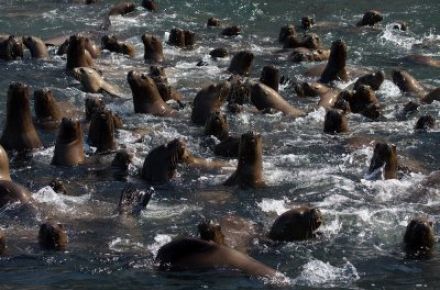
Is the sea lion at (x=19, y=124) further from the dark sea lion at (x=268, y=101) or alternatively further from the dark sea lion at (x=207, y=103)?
the dark sea lion at (x=268, y=101)

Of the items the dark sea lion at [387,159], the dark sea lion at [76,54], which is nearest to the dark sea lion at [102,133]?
the dark sea lion at [387,159]

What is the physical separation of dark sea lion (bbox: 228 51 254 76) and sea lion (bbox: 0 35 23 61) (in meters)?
3.79

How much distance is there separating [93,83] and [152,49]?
276cm

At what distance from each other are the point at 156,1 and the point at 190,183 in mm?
14365

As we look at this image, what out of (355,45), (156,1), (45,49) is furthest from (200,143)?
(156,1)

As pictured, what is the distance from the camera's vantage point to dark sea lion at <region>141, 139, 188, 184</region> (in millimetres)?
12062

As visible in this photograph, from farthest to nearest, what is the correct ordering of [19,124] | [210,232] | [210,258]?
[19,124]
[210,232]
[210,258]

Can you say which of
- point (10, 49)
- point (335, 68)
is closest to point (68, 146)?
point (335, 68)

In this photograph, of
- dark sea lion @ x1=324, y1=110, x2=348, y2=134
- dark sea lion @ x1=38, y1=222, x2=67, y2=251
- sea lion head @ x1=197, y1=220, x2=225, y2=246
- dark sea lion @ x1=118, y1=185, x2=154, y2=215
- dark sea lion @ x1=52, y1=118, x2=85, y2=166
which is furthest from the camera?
dark sea lion @ x1=324, y1=110, x2=348, y2=134

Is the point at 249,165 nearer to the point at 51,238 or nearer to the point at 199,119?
the point at 51,238

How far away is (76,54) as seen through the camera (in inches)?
691

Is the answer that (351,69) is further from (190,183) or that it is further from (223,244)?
(223,244)

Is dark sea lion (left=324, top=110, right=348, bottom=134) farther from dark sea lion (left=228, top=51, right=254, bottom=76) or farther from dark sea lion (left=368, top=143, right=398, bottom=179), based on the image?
dark sea lion (left=228, top=51, right=254, bottom=76)

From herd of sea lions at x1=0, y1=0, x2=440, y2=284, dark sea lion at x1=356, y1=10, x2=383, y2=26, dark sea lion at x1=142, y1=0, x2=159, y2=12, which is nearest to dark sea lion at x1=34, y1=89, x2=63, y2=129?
herd of sea lions at x1=0, y1=0, x2=440, y2=284
